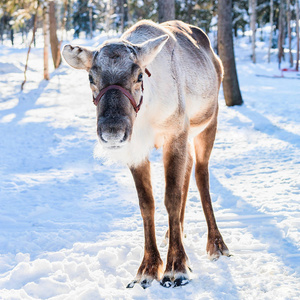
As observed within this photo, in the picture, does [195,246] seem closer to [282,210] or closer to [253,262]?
[253,262]

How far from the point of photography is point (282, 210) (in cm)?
482

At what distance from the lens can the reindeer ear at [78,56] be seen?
2998 millimetres

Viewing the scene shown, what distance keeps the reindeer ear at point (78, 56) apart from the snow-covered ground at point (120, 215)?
1718 mm

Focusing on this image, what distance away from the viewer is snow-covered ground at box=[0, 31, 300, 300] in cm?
320

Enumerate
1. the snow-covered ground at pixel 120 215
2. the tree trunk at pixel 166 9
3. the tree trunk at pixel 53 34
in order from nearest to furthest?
the snow-covered ground at pixel 120 215 < the tree trunk at pixel 166 9 < the tree trunk at pixel 53 34

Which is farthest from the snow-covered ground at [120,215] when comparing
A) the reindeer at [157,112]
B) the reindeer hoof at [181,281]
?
the reindeer at [157,112]

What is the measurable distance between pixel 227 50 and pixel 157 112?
885 cm

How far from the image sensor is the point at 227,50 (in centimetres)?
1154

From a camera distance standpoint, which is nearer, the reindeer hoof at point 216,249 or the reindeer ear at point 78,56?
the reindeer ear at point 78,56

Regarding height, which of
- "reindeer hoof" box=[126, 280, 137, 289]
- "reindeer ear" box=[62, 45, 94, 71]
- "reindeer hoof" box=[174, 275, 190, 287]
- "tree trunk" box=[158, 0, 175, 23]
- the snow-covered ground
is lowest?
the snow-covered ground

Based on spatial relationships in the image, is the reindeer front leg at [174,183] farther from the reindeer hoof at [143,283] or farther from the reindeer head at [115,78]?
the reindeer head at [115,78]

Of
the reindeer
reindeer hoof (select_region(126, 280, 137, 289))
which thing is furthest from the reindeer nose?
reindeer hoof (select_region(126, 280, 137, 289))

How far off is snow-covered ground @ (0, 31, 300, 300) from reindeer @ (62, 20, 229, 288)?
0.98 ft

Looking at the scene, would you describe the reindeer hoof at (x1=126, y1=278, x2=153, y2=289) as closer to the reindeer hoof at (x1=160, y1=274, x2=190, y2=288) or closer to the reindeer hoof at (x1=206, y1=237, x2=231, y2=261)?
the reindeer hoof at (x1=160, y1=274, x2=190, y2=288)
